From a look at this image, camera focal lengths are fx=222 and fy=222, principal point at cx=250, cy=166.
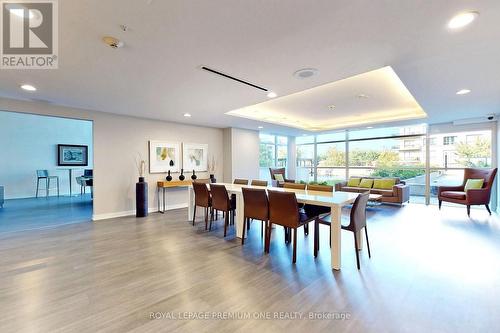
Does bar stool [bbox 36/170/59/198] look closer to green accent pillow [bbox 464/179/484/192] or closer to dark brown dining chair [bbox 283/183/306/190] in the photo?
dark brown dining chair [bbox 283/183/306/190]

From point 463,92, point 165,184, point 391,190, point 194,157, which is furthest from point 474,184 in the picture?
point 165,184

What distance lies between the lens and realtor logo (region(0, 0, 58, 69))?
1727mm

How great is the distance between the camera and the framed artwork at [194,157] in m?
6.54

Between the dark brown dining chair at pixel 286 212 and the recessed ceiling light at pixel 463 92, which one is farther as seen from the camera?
the recessed ceiling light at pixel 463 92

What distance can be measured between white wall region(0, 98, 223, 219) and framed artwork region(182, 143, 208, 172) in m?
0.53

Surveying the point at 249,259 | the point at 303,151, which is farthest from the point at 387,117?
the point at 249,259

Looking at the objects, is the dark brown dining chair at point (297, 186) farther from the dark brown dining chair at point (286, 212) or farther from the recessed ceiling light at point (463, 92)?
the recessed ceiling light at point (463, 92)

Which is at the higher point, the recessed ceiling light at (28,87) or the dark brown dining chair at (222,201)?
the recessed ceiling light at (28,87)

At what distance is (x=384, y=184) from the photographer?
6.62 m

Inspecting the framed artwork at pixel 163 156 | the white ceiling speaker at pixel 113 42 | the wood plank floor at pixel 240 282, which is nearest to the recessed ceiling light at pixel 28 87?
the white ceiling speaker at pixel 113 42

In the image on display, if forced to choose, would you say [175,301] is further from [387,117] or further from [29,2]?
[387,117]

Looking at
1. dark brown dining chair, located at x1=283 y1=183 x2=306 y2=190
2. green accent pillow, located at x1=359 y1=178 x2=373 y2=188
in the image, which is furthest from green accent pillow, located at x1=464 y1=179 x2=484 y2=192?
dark brown dining chair, located at x1=283 y1=183 x2=306 y2=190

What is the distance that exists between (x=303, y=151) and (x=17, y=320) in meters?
9.48

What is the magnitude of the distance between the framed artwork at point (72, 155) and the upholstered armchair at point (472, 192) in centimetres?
1198
